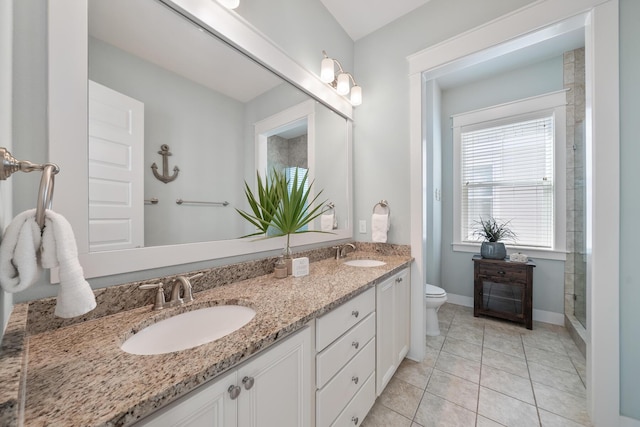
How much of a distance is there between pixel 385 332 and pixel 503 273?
179cm

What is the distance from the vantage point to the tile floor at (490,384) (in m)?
1.34

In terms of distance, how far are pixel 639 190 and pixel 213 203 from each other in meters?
2.13

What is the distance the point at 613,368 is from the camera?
1.23m

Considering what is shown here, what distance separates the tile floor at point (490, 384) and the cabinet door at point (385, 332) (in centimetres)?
18

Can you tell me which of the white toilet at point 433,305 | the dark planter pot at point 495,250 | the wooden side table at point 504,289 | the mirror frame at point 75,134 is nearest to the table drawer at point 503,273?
the wooden side table at point 504,289

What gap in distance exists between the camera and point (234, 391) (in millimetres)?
617

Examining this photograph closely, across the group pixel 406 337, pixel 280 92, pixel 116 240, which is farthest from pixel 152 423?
pixel 406 337

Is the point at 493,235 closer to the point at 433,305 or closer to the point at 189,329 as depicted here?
the point at 433,305

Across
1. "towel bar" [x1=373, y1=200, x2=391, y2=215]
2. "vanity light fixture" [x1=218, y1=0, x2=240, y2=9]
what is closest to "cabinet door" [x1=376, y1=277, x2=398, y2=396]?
"towel bar" [x1=373, y1=200, x2=391, y2=215]

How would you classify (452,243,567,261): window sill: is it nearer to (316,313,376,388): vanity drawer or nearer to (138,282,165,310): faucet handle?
(316,313,376,388): vanity drawer

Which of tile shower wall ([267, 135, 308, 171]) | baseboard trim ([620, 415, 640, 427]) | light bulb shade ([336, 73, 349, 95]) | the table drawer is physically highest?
light bulb shade ([336, 73, 349, 95])

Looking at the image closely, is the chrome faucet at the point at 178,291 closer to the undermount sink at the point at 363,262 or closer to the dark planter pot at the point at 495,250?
the undermount sink at the point at 363,262

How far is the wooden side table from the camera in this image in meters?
2.33

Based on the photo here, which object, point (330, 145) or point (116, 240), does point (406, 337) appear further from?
point (116, 240)
